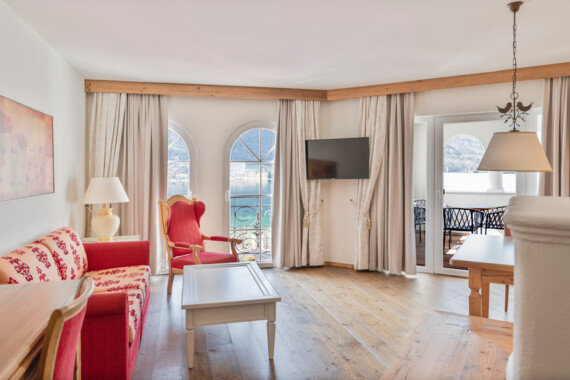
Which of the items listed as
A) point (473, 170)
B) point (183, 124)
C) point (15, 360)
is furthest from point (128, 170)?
point (473, 170)

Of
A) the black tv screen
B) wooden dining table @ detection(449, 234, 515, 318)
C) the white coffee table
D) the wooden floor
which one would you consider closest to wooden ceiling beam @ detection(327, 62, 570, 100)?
the black tv screen

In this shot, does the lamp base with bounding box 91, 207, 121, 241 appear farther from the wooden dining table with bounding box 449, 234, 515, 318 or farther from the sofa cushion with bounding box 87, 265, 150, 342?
the wooden dining table with bounding box 449, 234, 515, 318

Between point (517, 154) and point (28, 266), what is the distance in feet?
9.88

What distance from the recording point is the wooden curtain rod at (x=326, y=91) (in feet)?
14.3

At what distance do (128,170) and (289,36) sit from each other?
2.75 meters

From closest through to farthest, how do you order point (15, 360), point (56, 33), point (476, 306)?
point (15, 360) → point (476, 306) → point (56, 33)

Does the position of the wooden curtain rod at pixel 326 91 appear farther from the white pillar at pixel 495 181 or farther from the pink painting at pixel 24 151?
the pink painting at pixel 24 151

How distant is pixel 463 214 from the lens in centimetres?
505

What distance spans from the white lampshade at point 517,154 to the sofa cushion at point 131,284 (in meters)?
2.37

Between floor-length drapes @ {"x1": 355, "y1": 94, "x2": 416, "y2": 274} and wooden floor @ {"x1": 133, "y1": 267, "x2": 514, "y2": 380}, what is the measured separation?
376 mm

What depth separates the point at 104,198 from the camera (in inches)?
162

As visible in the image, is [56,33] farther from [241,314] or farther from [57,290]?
[241,314]

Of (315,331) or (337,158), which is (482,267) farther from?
(337,158)

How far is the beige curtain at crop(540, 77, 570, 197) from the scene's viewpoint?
13.9 ft
